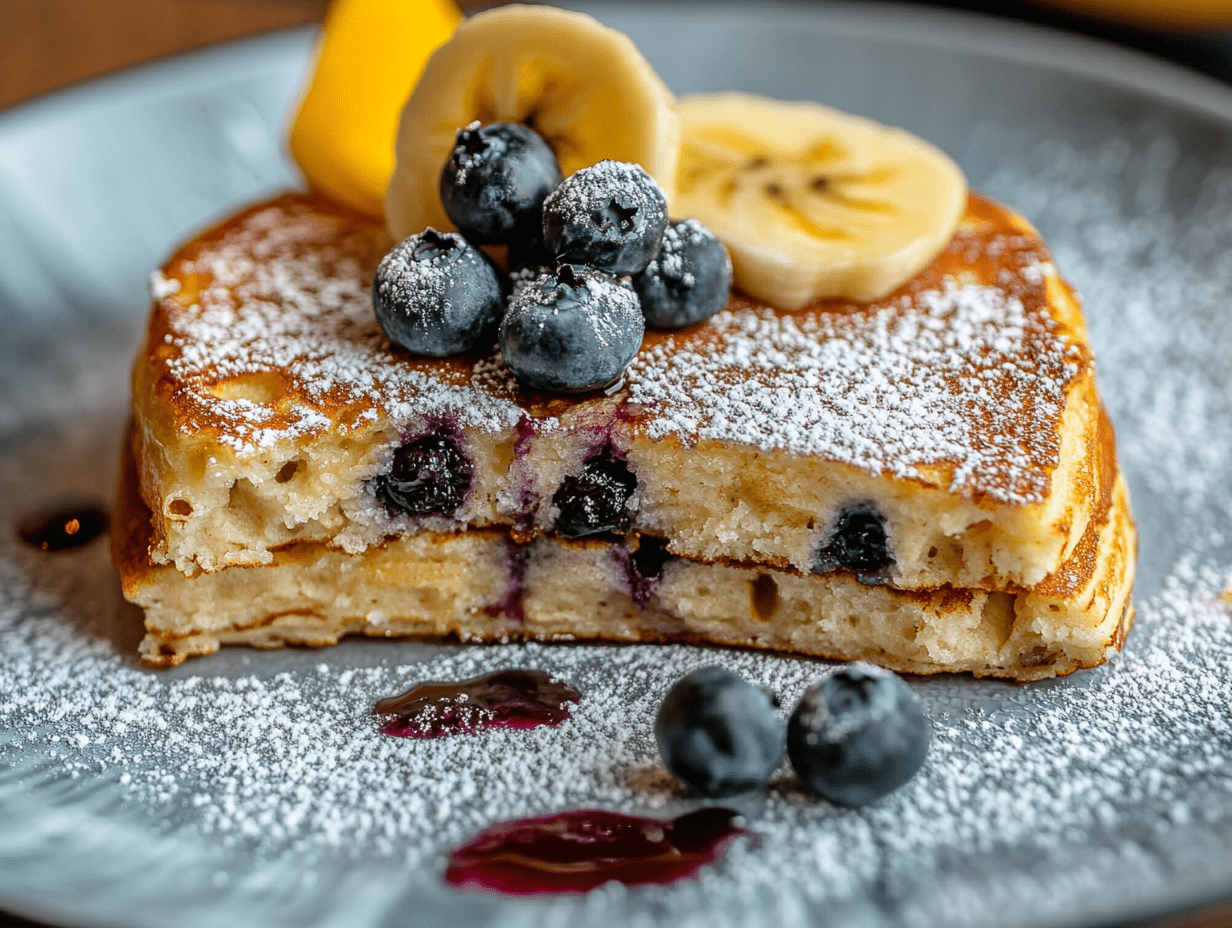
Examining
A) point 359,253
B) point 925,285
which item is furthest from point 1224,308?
point 359,253

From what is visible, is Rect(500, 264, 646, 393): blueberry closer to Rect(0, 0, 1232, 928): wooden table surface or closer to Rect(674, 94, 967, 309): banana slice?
Rect(674, 94, 967, 309): banana slice

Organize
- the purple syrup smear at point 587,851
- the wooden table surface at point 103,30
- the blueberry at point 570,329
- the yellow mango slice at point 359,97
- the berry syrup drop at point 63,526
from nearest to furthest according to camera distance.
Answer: the purple syrup smear at point 587,851 < the blueberry at point 570,329 < the berry syrup drop at point 63,526 < the yellow mango slice at point 359,97 < the wooden table surface at point 103,30

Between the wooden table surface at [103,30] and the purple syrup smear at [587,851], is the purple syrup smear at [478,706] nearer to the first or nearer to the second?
the purple syrup smear at [587,851]

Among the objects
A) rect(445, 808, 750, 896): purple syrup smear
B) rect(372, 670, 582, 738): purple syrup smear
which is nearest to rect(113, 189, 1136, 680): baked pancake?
rect(372, 670, 582, 738): purple syrup smear

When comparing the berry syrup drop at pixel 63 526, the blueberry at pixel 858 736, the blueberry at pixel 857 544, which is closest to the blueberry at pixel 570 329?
the blueberry at pixel 857 544

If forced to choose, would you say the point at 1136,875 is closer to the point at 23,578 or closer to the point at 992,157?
the point at 23,578

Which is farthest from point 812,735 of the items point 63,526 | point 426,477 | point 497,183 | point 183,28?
point 183,28
